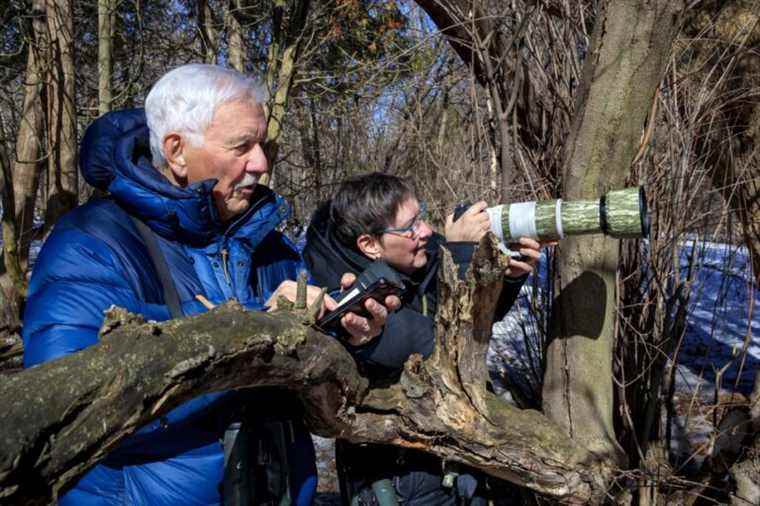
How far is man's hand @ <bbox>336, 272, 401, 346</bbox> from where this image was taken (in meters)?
1.68

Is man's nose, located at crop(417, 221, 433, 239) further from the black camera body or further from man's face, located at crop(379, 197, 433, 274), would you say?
the black camera body

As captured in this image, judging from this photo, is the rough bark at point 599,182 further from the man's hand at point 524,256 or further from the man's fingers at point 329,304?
the man's fingers at point 329,304

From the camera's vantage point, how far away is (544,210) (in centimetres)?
187

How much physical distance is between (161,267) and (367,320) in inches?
20.6

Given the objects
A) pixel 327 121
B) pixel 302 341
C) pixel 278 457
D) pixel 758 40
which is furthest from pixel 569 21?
pixel 327 121

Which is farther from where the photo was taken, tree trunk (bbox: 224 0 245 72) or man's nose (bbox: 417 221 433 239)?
tree trunk (bbox: 224 0 245 72)

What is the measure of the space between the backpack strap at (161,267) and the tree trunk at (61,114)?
362 centimetres

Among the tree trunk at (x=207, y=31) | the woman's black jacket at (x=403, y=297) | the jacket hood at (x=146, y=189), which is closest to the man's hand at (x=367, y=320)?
the woman's black jacket at (x=403, y=297)

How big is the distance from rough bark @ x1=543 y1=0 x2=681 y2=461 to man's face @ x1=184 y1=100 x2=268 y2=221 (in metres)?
1.00

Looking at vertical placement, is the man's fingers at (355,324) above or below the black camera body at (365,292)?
below

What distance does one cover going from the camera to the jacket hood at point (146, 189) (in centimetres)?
154

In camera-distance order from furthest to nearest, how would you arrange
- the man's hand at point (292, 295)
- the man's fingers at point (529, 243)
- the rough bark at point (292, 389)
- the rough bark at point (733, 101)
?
the rough bark at point (733, 101)
the man's fingers at point (529, 243)
the man's hand at point (292, 295)
the rough bark at point (292, 389)

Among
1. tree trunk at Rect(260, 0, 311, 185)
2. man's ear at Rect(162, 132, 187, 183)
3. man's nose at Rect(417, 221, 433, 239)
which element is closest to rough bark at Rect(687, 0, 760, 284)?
man's nose at Rect(417, 221, 433, 239)

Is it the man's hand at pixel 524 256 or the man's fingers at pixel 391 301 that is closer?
the man's fingers at pixel 391 301
